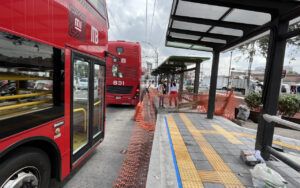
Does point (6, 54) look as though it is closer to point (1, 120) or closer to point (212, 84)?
point (1, 120)

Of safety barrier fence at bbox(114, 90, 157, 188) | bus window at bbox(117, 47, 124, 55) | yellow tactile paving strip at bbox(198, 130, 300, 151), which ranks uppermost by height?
bus window at bbox(117, 47, 124, 55)

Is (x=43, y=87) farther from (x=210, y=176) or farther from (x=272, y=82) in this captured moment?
(x=272, y=82)

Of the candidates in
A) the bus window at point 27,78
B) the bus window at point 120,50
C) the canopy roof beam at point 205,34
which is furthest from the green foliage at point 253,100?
the bus window at point 27,78

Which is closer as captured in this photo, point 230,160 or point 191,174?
point 191,174

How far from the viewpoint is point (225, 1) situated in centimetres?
417

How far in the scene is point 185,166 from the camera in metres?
3.72

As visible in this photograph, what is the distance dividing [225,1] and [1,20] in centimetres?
383

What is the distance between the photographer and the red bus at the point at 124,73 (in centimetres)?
1235

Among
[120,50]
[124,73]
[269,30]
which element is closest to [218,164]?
[269,30]

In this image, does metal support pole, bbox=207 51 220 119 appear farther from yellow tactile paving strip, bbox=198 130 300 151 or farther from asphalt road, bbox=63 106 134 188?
asphalt road, bbox=63 106 134 188

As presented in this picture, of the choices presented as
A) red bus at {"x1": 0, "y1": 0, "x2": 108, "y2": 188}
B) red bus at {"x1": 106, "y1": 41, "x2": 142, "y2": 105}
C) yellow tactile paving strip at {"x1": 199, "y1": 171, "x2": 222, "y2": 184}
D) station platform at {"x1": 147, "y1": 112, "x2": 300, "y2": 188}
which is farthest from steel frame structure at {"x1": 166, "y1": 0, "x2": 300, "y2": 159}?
red bus at {"x1": 106, "y1": 41, "x2": 142, "y2": 105}

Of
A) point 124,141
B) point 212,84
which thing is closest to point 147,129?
point 124,141

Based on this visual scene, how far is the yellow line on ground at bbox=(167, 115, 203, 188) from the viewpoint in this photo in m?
3.14

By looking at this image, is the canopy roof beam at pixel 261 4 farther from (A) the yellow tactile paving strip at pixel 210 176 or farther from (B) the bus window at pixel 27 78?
(B) the bus window at pixel 27 78
